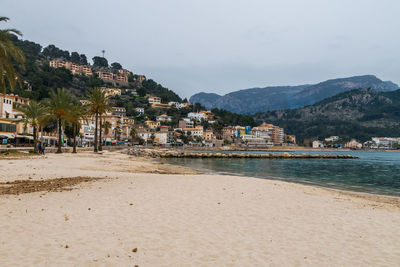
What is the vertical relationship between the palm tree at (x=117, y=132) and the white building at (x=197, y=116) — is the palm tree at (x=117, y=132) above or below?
below

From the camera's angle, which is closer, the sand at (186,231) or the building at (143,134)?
the sand at (186,231)

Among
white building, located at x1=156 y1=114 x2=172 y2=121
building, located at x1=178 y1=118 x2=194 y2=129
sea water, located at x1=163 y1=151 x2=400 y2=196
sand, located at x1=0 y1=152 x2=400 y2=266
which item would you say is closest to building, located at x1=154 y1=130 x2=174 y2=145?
building, located at x1=178 y1=118 x2=194 y2=129

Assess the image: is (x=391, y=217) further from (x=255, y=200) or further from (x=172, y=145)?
(x=172, y=145)

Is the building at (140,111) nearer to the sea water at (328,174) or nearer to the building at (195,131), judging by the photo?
the building at (195,131)

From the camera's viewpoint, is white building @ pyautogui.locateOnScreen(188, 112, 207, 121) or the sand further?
white building @ pyautogui.locateOnScreen(188, 112, 207, 121)

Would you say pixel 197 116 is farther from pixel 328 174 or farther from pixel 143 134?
pixel 328 174

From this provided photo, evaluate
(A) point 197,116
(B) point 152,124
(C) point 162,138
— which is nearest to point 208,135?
(A) point 197,116

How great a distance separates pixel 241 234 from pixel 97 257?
372 centimetres

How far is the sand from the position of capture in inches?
234

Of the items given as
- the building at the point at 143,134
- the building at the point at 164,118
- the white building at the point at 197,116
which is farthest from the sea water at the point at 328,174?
the white building at the point at 197,116

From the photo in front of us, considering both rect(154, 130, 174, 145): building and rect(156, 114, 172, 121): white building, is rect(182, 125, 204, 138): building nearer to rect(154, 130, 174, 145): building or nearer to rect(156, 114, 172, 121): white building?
rect(156, 114, 172, 121): white building

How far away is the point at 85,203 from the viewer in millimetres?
10422

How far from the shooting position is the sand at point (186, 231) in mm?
5934

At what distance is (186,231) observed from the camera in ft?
25.2
